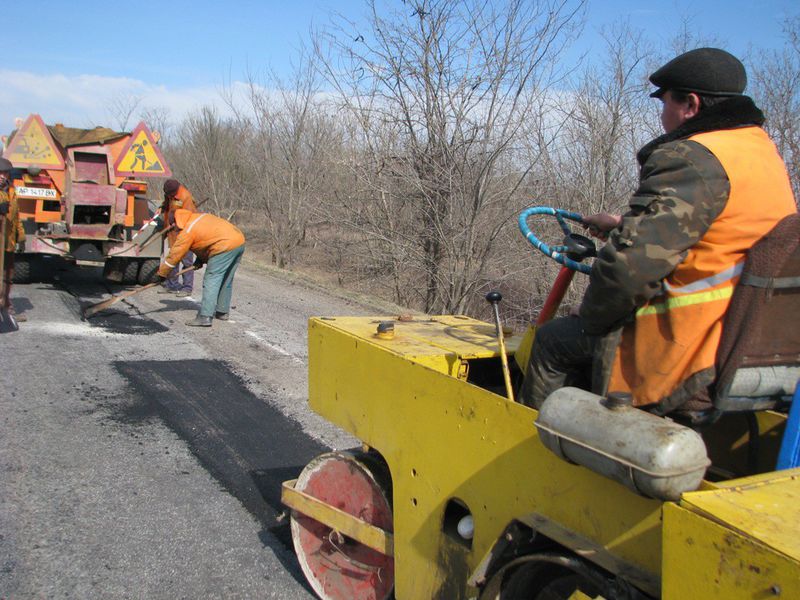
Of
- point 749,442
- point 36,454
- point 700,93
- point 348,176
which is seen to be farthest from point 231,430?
point 348,176

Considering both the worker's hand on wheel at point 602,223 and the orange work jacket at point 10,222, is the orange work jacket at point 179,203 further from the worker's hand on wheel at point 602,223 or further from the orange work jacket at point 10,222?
the worker's hand on wheel at point 602,223

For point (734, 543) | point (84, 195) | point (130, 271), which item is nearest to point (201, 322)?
point (130, 271)

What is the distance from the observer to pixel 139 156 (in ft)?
37.0

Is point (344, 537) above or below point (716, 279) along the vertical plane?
below

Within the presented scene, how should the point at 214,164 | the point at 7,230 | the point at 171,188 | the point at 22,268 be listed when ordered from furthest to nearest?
the point at 214,164 < the point at 22,268 < the point at 171,188 < the point at 7,230

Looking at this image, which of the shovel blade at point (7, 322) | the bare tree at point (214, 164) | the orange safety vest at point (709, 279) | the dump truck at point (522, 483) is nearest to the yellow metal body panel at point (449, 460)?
the dump truck at point (522, 483)

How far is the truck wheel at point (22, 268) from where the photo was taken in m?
10.3

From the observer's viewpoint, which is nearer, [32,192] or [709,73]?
[709,73]

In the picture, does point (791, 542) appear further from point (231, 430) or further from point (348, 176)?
Result: point (348, 176)

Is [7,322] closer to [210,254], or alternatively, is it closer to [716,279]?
[210,254]

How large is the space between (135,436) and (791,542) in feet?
14.7

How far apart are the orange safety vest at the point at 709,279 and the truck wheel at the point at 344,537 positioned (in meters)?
1.36

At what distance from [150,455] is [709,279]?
12.5 feet

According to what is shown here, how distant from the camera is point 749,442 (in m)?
2.43
